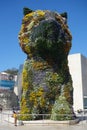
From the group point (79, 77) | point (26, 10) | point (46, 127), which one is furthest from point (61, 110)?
point (79, 77)

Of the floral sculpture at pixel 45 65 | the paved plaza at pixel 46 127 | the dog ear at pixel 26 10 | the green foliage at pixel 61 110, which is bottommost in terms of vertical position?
the paved plaza at pixel 46 127

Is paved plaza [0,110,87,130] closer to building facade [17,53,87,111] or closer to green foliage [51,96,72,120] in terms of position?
green foliage [51,96,72,120]

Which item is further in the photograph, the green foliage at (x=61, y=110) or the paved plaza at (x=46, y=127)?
the green foliage at (x=61, y=110)

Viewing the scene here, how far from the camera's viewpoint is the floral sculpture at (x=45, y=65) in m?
18.7

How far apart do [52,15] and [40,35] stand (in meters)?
1.80

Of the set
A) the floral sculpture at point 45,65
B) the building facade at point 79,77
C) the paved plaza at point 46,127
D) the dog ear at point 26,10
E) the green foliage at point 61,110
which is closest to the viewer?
the paved plaza at point 46,127

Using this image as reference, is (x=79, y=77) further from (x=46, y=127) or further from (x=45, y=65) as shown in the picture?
(x=46, y=127)

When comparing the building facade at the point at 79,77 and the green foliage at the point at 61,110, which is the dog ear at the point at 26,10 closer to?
the green foliage at the point at 61,110

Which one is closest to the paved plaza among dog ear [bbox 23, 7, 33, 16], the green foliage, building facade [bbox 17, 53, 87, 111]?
the green foliage

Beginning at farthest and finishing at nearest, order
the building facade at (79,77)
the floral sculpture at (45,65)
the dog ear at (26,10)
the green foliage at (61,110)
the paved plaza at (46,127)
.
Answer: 1. the building facade at (79,77)
2. the dog ear at (26,10)
3. the floral sculpture at (45,65)
4. the green foliage at (61,110)
5. the paved plaza at (46,127)

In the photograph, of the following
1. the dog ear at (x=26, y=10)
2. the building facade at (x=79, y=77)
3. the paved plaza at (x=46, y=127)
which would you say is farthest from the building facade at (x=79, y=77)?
the paved plaza at (x=46, y=127)

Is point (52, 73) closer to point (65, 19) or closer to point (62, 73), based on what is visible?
point (62, 73)

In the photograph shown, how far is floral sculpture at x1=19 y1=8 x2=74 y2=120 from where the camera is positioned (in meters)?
18.7

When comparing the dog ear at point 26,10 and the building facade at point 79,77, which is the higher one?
the dog ear at point 26,10
